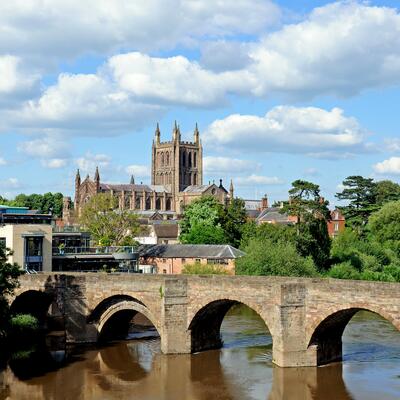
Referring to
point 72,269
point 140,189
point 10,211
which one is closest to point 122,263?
point 72,269

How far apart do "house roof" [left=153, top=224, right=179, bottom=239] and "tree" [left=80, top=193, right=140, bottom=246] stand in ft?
91.0

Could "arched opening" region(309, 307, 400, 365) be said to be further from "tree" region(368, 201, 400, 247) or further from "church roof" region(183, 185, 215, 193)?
"church roof" region(183, 185, 215, 193)

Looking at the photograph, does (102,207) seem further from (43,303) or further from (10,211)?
(43,303)

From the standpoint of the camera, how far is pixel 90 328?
47.0m

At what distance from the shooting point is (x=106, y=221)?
7669cm

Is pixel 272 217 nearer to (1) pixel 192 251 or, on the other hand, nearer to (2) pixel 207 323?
(1) pixel 192 251

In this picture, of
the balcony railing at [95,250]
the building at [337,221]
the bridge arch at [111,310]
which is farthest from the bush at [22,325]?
the building at [337,221]

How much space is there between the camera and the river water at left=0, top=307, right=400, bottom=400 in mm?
34500

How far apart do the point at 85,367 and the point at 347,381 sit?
16297 mm

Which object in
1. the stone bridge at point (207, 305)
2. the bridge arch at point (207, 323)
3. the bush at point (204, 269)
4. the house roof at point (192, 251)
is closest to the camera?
the stone bridge at point (207, 305)

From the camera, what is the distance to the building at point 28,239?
5909 centimetres

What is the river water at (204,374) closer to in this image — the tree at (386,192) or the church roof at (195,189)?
the tree at (386,192)

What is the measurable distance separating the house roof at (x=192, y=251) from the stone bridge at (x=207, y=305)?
82.2 feet

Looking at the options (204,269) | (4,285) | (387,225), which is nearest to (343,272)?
(204,269)
